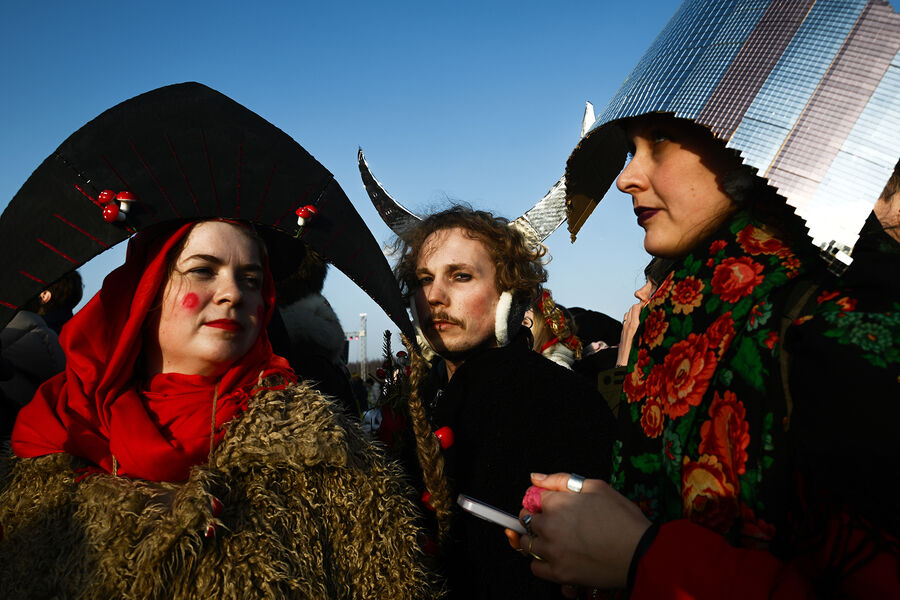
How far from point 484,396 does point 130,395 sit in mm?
1398

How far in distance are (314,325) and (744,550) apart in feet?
8.90

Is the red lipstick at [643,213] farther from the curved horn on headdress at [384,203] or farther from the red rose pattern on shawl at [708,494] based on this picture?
the curved horn on headdress at [384,203]

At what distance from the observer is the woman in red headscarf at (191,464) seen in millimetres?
1508

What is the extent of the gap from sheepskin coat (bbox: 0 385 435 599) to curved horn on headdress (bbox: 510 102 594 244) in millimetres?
1789

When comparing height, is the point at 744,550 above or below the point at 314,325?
above

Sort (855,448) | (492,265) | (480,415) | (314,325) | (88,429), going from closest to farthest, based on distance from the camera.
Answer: (855,448), (88,429), (480,415), (492,265), (314,325)

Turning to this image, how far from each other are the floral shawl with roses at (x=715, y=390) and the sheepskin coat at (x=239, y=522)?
2.70 ft

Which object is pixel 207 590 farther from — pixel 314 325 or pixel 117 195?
pixel 314 325

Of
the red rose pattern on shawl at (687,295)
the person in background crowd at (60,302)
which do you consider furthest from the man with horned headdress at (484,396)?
the person in background crowd at (60,302)

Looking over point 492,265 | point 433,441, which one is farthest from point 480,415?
point 492,265

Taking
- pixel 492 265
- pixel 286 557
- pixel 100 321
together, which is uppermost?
pixel 492 265

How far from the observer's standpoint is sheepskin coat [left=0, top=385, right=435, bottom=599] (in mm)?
1474

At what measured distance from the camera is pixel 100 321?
1.95m

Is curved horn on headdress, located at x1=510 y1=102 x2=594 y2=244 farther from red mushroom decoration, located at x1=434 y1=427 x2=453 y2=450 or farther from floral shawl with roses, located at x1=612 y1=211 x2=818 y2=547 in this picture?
floral shawl with roses, located at x1=612 y1=211 x2=818 y2=547
